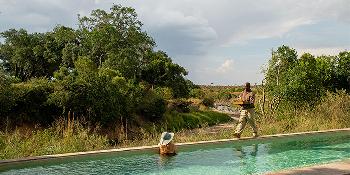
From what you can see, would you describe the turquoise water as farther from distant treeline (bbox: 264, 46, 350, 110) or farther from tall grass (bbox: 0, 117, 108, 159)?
distant treeline (bbox: 264, 46, 350, 110)

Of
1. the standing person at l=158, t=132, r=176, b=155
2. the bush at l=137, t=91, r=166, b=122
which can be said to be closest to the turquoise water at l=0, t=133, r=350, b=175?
the standing person at l=158, t=132, r=176, b=155

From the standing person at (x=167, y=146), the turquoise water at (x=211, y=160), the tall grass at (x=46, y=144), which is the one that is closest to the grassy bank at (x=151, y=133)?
the tall grass at (x=46, y=144)

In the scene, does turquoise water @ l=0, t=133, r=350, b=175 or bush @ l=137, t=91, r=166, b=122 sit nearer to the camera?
turquoise water @ l=0, t=133, r=350, b=175

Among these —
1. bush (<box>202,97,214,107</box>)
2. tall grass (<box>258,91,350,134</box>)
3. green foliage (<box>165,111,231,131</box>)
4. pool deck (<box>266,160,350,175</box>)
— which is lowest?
green foliage (<box>165,111,231,131</box>)

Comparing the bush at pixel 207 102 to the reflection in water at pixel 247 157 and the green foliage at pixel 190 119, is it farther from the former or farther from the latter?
the reflection in water at pixel 247 157

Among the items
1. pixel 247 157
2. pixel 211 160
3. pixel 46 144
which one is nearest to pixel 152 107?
pixel 46 144

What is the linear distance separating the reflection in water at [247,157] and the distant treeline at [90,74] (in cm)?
1526

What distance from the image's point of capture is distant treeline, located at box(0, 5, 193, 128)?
80.2 feet

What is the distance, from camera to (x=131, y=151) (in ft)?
29.4

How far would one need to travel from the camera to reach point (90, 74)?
2583 centimetres

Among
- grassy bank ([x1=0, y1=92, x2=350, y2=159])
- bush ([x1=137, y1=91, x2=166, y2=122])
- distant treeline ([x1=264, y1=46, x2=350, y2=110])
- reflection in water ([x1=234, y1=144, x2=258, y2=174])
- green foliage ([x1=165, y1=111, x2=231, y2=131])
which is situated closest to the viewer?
reflection in water ([x1=234, y1=144, x2=258, y2=174])

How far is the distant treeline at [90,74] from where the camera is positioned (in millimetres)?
24453

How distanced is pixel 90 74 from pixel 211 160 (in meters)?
18.5

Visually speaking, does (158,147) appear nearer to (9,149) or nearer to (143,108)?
(9,149)
